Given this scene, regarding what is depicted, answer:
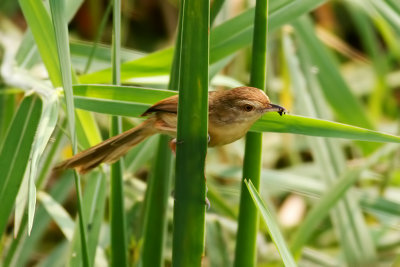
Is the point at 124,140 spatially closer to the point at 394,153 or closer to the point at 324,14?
the point at 394,153

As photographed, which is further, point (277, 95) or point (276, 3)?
point (277, 95)

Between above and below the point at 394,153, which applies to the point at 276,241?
below

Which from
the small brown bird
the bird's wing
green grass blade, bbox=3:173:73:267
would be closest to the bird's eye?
the small brown bird

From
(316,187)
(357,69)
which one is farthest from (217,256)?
(357,69)

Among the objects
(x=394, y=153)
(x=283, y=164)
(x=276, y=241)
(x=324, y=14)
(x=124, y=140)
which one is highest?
(x=324, y=14)

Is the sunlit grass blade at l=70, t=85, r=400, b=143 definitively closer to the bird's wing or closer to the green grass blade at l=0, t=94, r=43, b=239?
the bird's wing
